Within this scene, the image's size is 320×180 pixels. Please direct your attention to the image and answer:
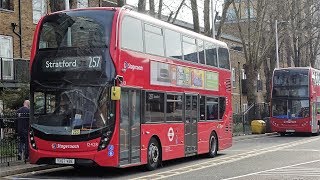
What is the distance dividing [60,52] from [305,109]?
75.3 feet

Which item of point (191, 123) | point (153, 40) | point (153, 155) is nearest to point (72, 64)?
A: point (153, 40)

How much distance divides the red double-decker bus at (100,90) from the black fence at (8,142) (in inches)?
84.7

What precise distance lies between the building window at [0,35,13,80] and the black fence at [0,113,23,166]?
1091 cm

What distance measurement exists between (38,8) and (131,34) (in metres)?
18.1

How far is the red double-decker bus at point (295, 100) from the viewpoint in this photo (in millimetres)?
33625

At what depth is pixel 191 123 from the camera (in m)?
18.2

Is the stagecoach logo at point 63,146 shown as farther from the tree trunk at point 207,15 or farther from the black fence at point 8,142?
the tree trunk at point 207,15

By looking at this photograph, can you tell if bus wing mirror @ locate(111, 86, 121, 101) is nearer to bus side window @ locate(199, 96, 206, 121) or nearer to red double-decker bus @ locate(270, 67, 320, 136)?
bus side window @ locate(199, 96, 206, 121)

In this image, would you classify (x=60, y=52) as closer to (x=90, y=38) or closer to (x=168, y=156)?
(x=90, y=38)

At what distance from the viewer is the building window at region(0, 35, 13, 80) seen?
91.2 ft

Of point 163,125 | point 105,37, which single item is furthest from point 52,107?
point 163,125

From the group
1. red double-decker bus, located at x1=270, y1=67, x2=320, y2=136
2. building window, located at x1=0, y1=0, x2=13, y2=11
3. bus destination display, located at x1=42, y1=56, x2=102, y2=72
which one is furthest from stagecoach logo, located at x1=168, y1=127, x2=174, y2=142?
red double-decker bus, located at x1=270, y1=67, x2=320, y2=136

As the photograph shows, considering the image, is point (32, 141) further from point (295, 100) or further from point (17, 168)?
point (295, 100)

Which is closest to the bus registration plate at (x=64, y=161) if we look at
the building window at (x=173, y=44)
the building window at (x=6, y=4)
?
the building window at (x=173, y=44)
